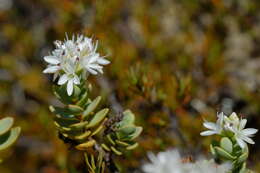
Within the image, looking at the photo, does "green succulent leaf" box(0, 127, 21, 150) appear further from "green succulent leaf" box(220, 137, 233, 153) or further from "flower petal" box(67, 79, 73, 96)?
"green succulent leaf" box(220, 137, 233, 153)

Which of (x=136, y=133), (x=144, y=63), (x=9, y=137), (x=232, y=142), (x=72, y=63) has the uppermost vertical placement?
(x=144, y=63)

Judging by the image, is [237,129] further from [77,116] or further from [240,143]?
[77,116]

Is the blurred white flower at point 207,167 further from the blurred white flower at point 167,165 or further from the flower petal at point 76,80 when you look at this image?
the flower petal at point 76,80

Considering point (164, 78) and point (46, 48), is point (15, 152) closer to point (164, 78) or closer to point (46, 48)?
point (46, 48)

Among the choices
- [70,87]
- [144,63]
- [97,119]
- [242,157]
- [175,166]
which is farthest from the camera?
[144,63]

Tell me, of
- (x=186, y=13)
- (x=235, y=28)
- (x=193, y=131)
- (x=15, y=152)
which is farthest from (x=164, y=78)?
(x=15, y=152)

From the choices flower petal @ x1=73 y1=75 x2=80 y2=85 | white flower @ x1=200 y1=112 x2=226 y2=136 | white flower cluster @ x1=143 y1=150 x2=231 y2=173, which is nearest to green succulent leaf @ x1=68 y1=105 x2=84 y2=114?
flower petal @ x1=73 y1=75 x2=80 y2=85

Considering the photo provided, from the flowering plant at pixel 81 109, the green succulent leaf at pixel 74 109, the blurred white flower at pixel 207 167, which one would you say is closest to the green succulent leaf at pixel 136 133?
the flowering plant at pixel 81 109

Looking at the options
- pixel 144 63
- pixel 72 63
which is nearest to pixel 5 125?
pixel 72 63
